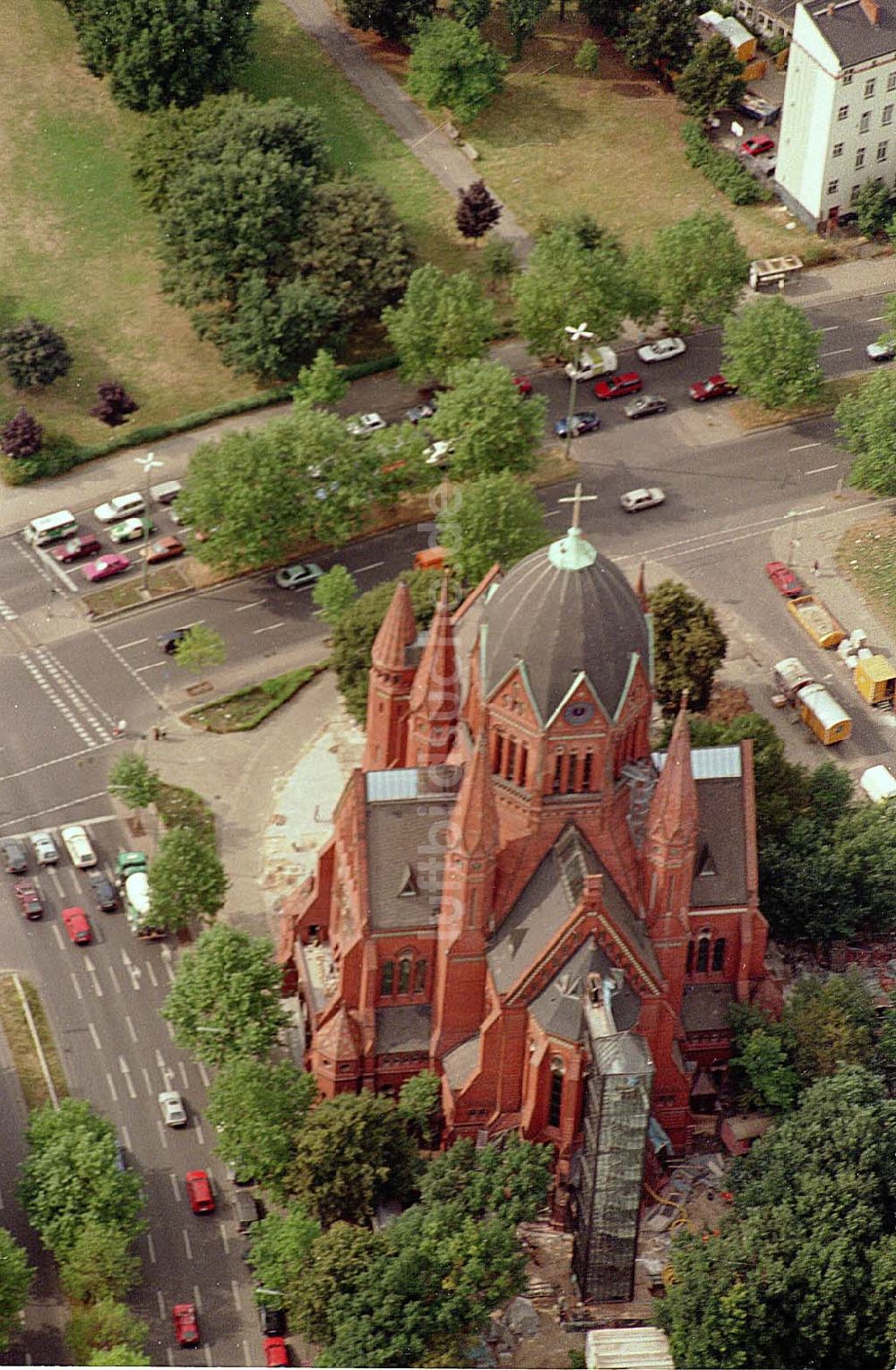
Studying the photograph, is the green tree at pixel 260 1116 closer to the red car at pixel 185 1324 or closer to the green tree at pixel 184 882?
the red car at pixel 185 1324

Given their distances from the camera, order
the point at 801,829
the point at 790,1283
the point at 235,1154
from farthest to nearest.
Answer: the point at 801,829 → the point at 235,1154 → the point at 790,1283

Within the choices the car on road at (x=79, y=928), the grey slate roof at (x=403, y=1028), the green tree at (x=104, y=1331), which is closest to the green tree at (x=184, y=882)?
the car on road at (x=79, y=928)

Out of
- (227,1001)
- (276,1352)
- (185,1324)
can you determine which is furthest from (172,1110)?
(276,1352)

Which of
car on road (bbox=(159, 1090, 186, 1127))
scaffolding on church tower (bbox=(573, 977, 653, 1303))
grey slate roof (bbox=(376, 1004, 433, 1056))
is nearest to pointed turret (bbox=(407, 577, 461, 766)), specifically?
grey slate roof (bbox=(376, 1004, 433, 1056))

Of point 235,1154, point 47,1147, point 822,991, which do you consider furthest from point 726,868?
point 47,1147

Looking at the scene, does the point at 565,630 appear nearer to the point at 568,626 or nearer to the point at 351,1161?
the point at 568,626

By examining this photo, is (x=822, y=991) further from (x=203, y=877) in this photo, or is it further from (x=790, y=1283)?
(x=203, y=877)
